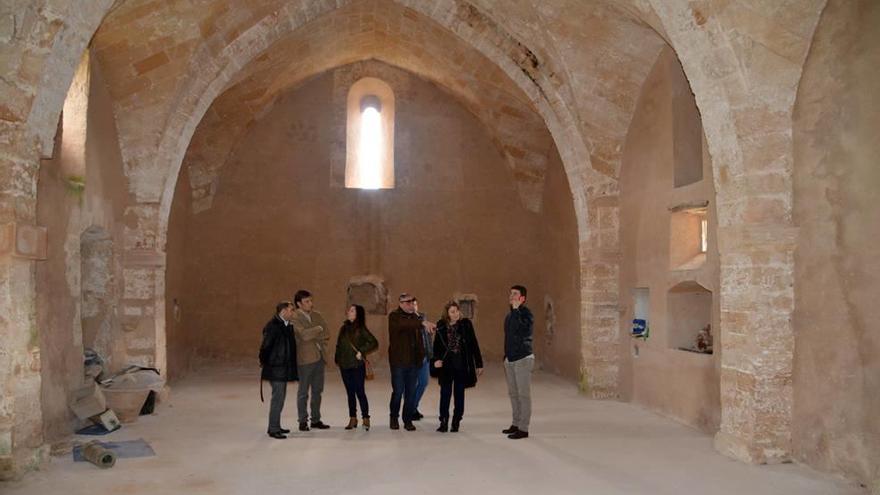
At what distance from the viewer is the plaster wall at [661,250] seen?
26.2 feet

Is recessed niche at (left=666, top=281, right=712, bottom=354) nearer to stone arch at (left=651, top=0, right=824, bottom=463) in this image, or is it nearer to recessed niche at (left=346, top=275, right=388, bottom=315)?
stone arch at (left=651, top=0, right=824, bottom=463)

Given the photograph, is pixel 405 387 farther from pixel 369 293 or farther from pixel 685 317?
pixel 369 293

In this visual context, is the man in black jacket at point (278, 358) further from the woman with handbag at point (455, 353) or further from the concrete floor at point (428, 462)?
the woman with handbag at point (455, 353)

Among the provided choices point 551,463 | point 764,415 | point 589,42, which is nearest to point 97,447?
point 551,463

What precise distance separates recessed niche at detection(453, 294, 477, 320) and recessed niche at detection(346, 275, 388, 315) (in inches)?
53.5

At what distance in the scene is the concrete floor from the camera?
221 inches

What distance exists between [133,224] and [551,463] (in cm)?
614

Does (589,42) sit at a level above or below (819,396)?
above

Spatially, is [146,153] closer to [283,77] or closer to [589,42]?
[283,77]

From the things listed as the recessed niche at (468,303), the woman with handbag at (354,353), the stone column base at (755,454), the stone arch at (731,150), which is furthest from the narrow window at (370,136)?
the stone column base at (755,454)

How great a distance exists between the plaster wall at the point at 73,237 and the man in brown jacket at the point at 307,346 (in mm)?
2304

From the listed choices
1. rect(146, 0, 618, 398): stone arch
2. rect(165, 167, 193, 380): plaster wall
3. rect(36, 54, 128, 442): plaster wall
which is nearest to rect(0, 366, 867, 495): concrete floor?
rect(36, 54, 128, 442): plaster wall

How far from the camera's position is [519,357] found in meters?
7.15

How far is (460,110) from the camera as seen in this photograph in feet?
47.8
